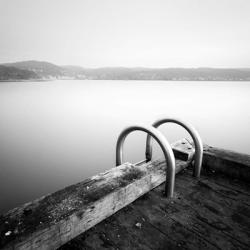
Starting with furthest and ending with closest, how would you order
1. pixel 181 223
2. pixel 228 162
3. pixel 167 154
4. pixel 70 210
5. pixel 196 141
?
pixel 228 162, pixel 196 141, pixel 167 154, pixel 181 223, pixel 70 210

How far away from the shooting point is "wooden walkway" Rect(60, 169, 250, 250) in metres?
1.63

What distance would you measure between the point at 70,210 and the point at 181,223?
107cm

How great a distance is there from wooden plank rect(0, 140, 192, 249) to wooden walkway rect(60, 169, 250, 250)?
106 millimetres

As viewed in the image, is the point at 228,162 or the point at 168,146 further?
the point at 228,162

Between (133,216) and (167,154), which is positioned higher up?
(167,154)

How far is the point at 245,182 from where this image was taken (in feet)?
8.09

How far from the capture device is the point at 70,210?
5.01ft

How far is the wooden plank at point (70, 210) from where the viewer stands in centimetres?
132

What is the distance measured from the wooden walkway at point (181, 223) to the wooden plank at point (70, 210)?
11 centimetres

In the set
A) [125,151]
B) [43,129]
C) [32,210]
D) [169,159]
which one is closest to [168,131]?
[125,151]

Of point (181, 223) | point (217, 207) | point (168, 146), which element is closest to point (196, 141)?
point (168, 146)

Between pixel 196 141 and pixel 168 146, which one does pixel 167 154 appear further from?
pixel 196 141

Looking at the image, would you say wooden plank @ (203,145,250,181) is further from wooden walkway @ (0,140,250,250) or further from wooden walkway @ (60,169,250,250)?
wooden walkway @ (60,169,250,250)

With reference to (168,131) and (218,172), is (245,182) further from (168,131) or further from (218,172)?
(168,131)
